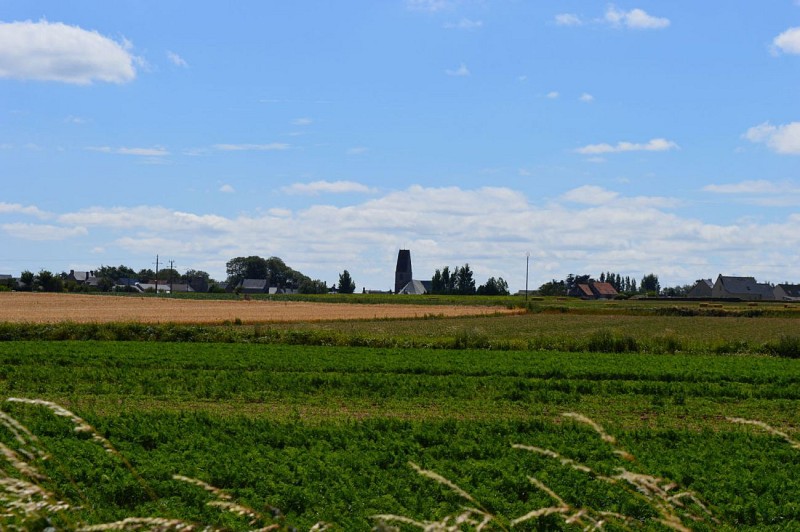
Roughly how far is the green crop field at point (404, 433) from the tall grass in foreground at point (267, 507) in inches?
1.5

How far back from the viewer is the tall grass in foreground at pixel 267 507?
3.21 meters

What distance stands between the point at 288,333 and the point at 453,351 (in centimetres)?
985

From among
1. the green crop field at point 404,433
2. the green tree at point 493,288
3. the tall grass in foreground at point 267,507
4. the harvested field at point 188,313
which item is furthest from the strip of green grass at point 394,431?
Result: the green tree at point 493,288

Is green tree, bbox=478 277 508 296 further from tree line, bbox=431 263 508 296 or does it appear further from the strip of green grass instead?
the strip of green grass

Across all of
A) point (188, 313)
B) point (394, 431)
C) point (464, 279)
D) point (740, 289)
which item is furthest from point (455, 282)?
point (394, 431)

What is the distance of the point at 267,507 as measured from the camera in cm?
318

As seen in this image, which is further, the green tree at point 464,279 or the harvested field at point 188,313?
the green tree at point 464,279

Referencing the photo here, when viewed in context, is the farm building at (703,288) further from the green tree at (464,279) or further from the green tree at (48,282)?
the green tree at (48,282)

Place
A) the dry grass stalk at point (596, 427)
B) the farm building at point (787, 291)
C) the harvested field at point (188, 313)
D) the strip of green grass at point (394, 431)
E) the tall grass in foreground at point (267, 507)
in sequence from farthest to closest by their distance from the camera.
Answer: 1. the farm building at point (787, 291)
2. the harvested field at point (188, 313)
3. the strip of green grass at point (394, 431)
4. the dry grass stalk at point (596, 427)
5. the tall grass in foreground at point (267, 507)

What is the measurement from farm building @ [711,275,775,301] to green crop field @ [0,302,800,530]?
14129 centimetres

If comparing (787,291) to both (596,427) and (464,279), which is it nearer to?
(464,279)

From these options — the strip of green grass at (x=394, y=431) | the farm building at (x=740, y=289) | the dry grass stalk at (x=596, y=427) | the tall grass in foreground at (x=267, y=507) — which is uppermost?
the farm building at (x=740, y=289)

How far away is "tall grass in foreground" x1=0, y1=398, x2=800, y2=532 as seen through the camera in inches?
127

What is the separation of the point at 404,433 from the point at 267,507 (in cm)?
1292
